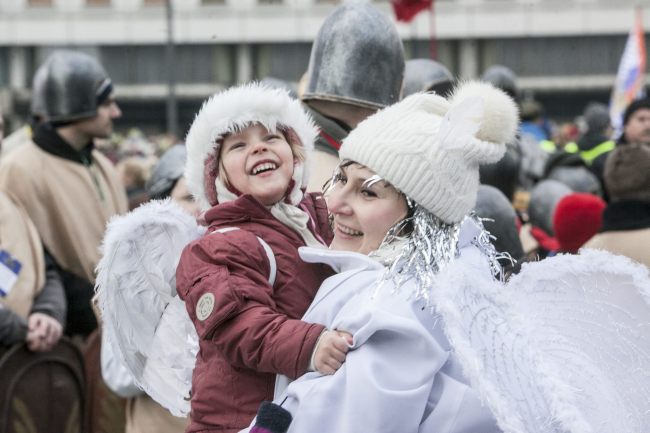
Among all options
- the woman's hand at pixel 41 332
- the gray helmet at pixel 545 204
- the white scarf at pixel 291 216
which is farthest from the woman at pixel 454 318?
the gray helmet at pixel 545 204

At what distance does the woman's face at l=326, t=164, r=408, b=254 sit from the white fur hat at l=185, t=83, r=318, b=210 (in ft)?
1.61

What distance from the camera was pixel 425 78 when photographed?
5.74m

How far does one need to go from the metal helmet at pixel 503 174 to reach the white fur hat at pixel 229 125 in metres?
2.87

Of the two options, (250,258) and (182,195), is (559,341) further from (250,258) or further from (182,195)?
(182,195)

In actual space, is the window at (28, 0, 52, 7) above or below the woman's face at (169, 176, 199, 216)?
above

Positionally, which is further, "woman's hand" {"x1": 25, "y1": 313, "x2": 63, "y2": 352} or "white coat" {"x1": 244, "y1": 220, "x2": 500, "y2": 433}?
"woman's hand" {"x1": 25, "y1": 313, "x2": 63, "y2": 352}

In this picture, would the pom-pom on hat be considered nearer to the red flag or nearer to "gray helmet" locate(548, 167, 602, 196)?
"gray helmet" locate(548, 167, 602, 196)

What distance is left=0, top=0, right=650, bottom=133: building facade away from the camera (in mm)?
39312

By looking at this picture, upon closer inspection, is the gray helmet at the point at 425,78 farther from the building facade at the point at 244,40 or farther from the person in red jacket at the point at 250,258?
the building facade at the point at 244,40

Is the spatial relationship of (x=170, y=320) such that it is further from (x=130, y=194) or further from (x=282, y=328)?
(x=130, y=194)

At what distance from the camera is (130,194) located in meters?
10.7

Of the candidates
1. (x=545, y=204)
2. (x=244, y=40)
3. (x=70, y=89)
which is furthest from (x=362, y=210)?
(x=244, y=40)

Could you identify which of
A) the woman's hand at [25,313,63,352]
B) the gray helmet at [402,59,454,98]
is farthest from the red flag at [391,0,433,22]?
the woman's hand at [25,313,63,352]

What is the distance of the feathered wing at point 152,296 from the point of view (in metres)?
3.58
